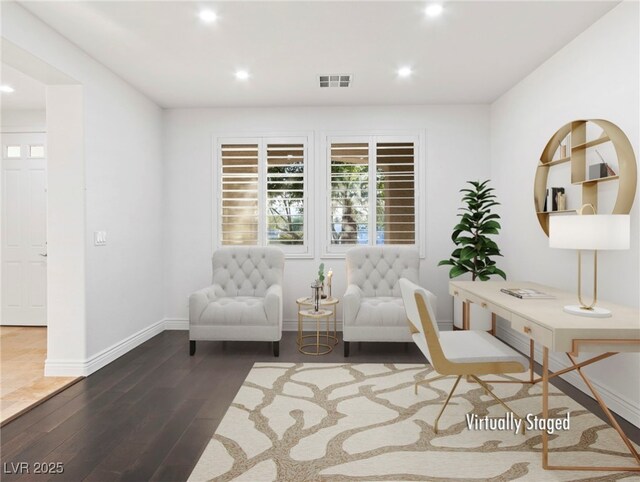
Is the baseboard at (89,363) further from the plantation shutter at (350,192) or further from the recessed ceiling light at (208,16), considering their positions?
the recessed ceiling light at (208,16)

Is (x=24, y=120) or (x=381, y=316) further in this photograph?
(x=24, y=120)

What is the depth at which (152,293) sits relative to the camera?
187 inches

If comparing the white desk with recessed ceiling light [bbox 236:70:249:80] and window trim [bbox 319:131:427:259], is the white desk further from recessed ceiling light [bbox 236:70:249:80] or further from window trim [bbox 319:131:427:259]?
recessed ceiling light [bbox 236:70:249:80]

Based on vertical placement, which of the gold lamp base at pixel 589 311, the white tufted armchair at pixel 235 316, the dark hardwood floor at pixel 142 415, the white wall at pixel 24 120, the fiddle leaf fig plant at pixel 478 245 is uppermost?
the white wall at pixel 24 120

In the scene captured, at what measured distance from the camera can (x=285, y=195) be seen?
498 centimetres

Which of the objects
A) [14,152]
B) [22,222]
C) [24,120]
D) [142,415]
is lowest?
[142,415]

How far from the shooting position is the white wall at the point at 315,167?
16.1 feet

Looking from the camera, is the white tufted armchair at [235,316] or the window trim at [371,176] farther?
the window trim at [371,176]

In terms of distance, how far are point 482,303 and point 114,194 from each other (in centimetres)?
345

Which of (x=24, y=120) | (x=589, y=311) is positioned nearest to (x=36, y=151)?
(x=24, y=120)

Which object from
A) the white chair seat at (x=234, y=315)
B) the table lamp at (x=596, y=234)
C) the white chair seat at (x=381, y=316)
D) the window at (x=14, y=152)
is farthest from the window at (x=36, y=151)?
the table lamp at (x=596, y=234)

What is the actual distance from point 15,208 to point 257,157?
3231mm

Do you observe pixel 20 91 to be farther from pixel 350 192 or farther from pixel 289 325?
pixel 289 325

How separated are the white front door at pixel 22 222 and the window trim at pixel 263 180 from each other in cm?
227
